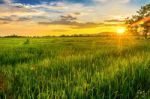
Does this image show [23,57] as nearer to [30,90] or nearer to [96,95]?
[30,90]

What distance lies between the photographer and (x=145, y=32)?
69875mm

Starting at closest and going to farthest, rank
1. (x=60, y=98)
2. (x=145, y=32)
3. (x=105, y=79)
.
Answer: (x=60, y=98) < (x=105, y=79) < (x=145, y=32)

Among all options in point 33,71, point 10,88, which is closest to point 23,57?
point 33,71

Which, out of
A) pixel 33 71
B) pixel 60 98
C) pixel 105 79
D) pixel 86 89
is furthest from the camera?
pixel 33 71

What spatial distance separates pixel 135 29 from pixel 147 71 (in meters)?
70.2

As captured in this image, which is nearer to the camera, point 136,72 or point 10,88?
point 10,88

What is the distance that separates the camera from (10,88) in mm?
4754

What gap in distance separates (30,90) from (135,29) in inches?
2834

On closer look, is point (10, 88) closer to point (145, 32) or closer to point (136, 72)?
point (136, 72)

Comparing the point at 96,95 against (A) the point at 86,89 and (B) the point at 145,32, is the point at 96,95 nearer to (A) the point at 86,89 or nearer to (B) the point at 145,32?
(A) the point at 86,89

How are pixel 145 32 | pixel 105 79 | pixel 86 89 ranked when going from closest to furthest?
pixel 86 89 → pixel 105 79 → pixel 145 32

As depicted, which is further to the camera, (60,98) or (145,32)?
(145,32)

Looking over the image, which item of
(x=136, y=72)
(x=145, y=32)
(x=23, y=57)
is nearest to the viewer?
(x=136, y=72)

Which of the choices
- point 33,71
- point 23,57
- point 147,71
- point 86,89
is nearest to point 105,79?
point 86,89
